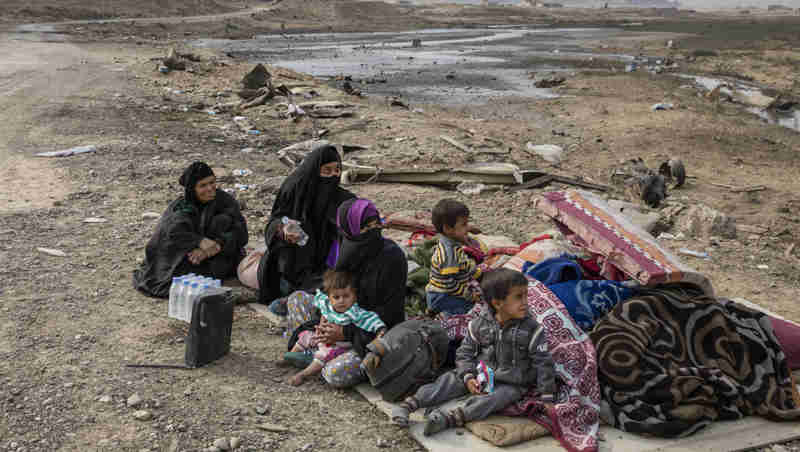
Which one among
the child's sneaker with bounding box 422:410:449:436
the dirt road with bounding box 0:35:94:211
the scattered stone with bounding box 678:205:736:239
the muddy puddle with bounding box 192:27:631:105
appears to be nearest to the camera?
the child's sneaker with bounding box 422:410:449:436

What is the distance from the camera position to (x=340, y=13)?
176ft

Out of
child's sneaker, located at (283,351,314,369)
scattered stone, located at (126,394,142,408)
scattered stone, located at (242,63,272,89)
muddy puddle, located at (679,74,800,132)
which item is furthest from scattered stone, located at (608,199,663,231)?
muddy puddle, located at (679,74,800,132)

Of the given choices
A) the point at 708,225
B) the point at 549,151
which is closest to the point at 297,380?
the point at 708,225

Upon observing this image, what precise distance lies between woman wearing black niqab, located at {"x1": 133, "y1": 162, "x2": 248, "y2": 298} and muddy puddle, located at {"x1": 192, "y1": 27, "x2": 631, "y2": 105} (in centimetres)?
1147

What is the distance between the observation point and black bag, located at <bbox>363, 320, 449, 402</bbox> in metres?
3.38

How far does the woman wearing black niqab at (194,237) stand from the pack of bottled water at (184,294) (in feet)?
1.58

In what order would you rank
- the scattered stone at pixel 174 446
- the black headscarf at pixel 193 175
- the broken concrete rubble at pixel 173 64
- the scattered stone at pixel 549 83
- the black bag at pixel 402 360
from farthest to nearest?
1. the scattered stone at pixel 549 83
2. the broken concrete rubble at pixel 173 64
3. the black headscarf at pixel 193 175
4. the black bag at pixel 402 360
5. the scattered stone at pixel 174 446

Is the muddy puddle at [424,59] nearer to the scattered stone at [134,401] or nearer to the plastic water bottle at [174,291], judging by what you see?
the plastic water bottle at [174,291]

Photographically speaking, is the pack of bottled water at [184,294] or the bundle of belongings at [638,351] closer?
the bundle of belongings at [638,351]

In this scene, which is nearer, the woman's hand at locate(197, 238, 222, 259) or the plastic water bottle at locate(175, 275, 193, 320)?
the plastic water bottle at locate(175, 275, 193, 320)

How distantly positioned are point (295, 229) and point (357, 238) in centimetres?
82

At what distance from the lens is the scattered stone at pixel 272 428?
3.14 m

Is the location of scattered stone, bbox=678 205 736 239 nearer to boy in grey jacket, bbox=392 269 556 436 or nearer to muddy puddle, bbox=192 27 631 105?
boy in grey jacket, bbox=392 269 556 436

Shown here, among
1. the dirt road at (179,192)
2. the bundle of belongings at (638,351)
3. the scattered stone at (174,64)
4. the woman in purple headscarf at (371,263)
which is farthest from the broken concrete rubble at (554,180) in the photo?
the scattered stone at (174,64)
